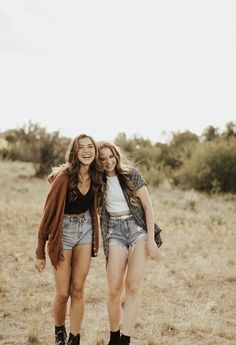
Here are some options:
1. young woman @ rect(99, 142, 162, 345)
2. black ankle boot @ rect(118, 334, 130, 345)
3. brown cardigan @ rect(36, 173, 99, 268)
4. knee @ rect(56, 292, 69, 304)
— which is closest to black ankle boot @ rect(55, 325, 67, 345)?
knee @ rect(56, 292, 69, 304)

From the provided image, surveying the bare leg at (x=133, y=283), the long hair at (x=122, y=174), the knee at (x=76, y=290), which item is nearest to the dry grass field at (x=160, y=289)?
the bare leg at (x=133, y=283)

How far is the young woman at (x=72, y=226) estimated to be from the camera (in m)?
3.79

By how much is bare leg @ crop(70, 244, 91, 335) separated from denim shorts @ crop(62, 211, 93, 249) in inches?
2.2

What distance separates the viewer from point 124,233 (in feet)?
13.1

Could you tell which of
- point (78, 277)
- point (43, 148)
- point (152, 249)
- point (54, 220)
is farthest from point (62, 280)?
point (43, 148)

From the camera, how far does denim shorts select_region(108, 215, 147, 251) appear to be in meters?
3.99

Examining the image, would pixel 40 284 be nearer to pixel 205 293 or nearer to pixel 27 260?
pixel 27 260

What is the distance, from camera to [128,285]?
3930 millimetres

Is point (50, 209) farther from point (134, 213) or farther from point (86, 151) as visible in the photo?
point (134, 213)

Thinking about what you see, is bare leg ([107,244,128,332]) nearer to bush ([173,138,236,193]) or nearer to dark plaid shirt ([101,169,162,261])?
dark plaid shirt ([101,169,162,261])

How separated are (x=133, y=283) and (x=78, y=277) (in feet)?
1.58

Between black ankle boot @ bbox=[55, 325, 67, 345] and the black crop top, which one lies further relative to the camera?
black ankle boot @ bbox=[55, 325, 67, 345]

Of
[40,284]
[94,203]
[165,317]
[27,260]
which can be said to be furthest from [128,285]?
[27,260]

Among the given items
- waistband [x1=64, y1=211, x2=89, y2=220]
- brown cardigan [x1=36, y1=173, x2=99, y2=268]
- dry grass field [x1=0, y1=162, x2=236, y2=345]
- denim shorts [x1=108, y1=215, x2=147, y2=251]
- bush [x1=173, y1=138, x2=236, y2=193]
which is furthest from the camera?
bush [x1=173, y1=138, x2=236, y2=193]
